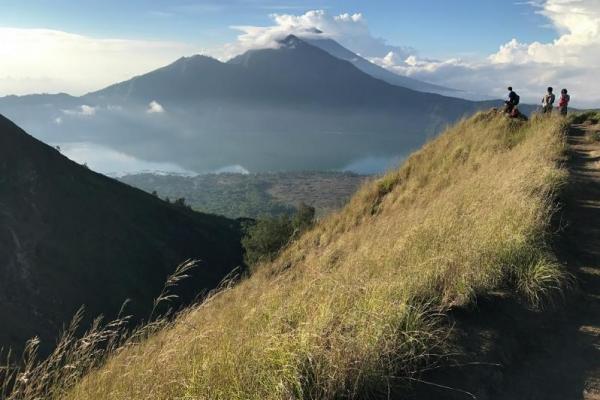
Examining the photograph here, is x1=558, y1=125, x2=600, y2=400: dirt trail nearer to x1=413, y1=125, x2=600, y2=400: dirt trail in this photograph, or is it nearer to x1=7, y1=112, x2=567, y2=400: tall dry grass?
x1=413, y1=125, x2=600, y2=400: dirt trail

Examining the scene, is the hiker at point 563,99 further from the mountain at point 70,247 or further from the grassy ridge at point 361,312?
the mountain at point 70,247

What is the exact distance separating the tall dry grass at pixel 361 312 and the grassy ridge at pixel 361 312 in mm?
15

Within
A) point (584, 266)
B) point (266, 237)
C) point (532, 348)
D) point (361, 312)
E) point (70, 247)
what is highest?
point (361, 312)

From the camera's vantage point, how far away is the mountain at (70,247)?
192 feet

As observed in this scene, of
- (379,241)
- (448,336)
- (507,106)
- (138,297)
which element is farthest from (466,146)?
(138,297)

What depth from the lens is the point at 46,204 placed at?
234ft

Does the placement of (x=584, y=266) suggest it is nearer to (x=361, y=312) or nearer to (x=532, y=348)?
(x=532, y=348)

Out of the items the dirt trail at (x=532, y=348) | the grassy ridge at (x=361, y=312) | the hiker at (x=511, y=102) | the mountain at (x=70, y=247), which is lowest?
the mountain at (x=70, y=247)

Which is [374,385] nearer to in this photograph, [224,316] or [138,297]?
[224,316]

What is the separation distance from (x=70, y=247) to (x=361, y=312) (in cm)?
7381

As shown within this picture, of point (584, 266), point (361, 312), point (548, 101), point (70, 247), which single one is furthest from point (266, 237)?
point (361, 312)

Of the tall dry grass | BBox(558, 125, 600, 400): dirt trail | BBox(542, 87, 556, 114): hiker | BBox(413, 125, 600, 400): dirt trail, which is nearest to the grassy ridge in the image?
the tall dry grass

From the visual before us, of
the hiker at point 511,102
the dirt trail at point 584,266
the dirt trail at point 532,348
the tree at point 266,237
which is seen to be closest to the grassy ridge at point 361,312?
the dirt trail at point 532,348

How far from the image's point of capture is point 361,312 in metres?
4.43
